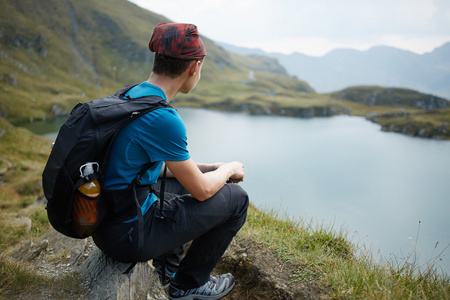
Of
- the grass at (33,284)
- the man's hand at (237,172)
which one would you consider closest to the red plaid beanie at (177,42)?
the man's hand at (237,172)

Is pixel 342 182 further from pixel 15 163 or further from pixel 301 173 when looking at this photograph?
pixel 15 163

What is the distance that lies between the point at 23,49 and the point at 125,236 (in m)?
152

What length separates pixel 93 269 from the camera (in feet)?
9.67

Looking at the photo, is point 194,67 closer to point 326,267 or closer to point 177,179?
point 177,179

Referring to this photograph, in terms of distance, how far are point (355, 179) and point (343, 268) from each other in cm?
2934

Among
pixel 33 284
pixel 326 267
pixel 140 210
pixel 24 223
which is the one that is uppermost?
pixel 140 210

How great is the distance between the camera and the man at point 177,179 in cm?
220

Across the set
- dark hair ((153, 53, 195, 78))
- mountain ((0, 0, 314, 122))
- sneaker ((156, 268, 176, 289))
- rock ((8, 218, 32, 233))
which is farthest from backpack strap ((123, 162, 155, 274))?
mountain ((0, 0, 314, 122))

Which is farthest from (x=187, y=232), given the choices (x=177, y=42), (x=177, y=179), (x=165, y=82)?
(x=177, y=42)

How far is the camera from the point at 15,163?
25.4 m

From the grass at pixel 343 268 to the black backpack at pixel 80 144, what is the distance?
2784mm

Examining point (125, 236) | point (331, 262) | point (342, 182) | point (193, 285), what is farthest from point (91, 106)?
point (342, 182)

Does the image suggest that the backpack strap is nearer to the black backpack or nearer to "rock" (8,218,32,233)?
the black backpack

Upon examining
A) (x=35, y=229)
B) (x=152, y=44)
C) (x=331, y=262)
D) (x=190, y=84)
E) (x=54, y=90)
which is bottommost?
(x=54, y=90)
